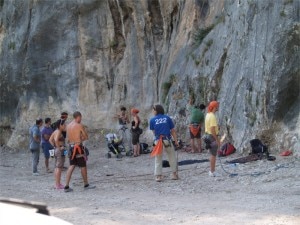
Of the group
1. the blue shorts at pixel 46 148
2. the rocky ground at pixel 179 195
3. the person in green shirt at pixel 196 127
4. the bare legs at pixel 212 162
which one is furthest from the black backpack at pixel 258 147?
the blue shorts at pixel 46 148

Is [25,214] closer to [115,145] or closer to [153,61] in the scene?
[115,145]

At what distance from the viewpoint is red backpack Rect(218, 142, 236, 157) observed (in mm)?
16828

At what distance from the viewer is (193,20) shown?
24.4m

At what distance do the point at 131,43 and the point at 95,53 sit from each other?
7.46 feet

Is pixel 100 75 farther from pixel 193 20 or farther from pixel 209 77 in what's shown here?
pixel 209 77

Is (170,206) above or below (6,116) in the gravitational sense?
below

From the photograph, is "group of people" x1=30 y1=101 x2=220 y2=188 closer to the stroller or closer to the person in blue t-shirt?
the person in blue t-shirt

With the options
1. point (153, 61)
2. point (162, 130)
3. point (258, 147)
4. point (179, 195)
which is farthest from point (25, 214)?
point (153, 61)

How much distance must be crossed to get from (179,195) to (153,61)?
16514 millimetres

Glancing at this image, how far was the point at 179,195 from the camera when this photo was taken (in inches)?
451

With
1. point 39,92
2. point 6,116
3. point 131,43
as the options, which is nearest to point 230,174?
point 131,43

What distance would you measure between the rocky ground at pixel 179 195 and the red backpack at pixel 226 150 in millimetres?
760

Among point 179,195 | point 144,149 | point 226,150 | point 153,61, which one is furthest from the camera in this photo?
point 153,61

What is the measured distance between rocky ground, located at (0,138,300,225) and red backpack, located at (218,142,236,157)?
0.76 m
